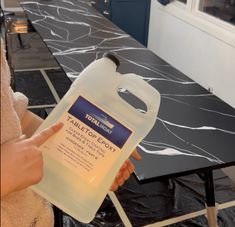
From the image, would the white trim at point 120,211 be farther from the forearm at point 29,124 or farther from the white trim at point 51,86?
the white trim at point 51,86

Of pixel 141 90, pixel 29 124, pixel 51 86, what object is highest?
pixel 141 90

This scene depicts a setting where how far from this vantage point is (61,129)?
78 centimetres

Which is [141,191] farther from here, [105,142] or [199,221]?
[105,142]

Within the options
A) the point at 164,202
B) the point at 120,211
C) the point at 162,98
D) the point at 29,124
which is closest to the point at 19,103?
the point at 29,124

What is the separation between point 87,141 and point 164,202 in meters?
1.25

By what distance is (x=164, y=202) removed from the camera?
1934 millimetres

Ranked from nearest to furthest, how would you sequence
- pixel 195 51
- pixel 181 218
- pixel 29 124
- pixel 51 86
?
pixel 29 124 < pixel 181 218 < pixel 195 51 < pixel 51 86

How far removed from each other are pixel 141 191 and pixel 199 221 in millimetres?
351

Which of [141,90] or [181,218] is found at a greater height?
[141,90]

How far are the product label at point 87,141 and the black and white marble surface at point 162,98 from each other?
0.33 meters

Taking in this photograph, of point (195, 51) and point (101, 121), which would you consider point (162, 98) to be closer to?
point (101, 121)

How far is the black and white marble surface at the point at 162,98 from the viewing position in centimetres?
120

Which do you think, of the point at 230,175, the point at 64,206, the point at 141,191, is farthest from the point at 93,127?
the point at 230,175

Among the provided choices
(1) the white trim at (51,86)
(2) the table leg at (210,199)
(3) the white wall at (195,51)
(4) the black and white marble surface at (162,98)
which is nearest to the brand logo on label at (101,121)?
(4) the black and white marble surface at (162,98)
